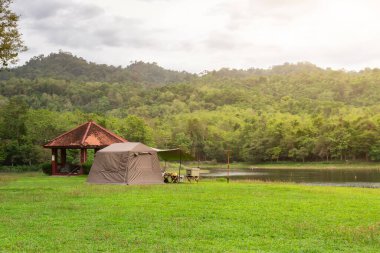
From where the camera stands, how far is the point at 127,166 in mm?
28078

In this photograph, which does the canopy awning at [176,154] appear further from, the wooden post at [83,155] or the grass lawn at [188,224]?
the grass lawn at [188,224]

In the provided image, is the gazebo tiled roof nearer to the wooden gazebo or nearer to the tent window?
the wooden gazebo

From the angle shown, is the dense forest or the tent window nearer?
the tent window

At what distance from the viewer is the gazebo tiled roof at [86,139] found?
126 feet

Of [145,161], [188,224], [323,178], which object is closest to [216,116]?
[323,178]

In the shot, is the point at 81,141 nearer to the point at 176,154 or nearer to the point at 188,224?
the point at 176,154

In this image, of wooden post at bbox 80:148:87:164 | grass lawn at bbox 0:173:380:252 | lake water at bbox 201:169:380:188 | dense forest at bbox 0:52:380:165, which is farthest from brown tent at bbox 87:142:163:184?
dense forest at bbox 0:52:380:165

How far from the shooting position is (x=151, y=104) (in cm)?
16412

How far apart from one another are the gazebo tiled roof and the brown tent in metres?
9.03

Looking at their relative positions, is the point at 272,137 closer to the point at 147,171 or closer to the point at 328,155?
the point at 328,155

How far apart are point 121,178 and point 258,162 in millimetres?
81939

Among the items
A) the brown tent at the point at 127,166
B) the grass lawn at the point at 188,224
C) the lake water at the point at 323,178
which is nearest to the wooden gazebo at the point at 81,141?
the brown tent at the point at 127,166

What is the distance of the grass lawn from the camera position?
10.2 metres

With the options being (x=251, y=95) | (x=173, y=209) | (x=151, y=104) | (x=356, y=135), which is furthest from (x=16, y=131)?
(x=251, y=95)
